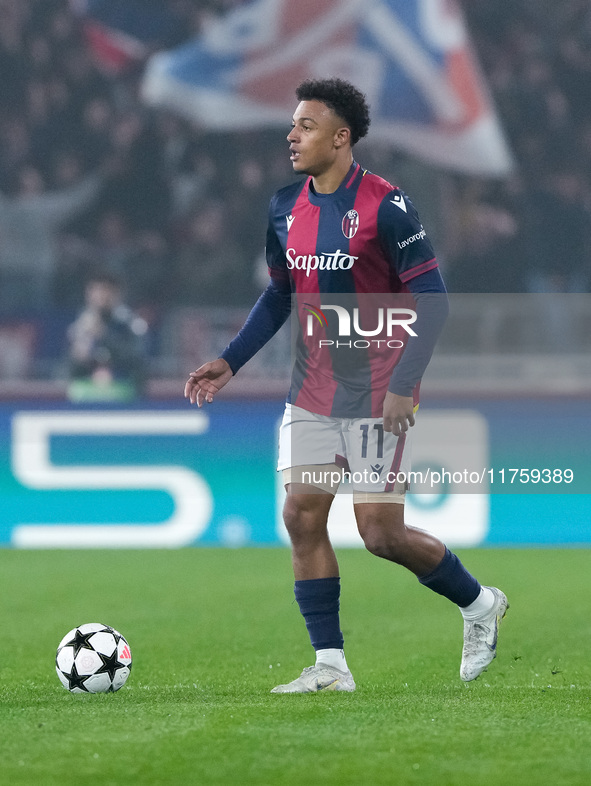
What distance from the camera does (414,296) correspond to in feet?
13.4

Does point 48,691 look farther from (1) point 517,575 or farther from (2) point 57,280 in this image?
(2) point 57,280

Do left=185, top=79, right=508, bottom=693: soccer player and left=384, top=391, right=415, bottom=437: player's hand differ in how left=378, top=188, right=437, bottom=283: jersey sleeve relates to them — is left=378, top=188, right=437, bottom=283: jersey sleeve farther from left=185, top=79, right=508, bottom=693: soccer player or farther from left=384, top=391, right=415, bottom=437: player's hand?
left=384, top=391, right=415, bottom=437: player's hand

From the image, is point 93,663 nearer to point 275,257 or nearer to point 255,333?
point 255,333

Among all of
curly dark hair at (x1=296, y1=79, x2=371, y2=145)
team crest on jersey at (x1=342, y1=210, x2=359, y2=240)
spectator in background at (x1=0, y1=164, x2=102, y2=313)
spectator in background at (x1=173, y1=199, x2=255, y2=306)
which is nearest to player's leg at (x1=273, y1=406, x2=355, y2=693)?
team crest on jersey at (x1=342, y1=210, x2=359, y2=240)

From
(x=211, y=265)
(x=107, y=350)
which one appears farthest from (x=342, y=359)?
(x=211, y=265)

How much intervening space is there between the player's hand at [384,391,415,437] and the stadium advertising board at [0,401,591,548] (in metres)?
5.34

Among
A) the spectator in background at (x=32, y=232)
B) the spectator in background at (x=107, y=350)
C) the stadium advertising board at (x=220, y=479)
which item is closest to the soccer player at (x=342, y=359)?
the stadium advertising board at (x=220, y=479)

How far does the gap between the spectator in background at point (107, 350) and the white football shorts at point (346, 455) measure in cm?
621

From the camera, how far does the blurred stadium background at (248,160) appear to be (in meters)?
11.5

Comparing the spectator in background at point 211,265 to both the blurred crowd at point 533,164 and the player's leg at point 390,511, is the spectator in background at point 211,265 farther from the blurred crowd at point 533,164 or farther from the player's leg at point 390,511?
the player's leg at point 390,511

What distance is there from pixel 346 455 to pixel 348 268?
621 mm

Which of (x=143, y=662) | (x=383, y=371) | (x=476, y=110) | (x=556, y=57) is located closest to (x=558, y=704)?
(x=383, y=371)

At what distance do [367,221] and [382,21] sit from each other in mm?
10628

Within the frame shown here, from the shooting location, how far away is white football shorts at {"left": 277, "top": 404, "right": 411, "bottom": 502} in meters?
4.11
